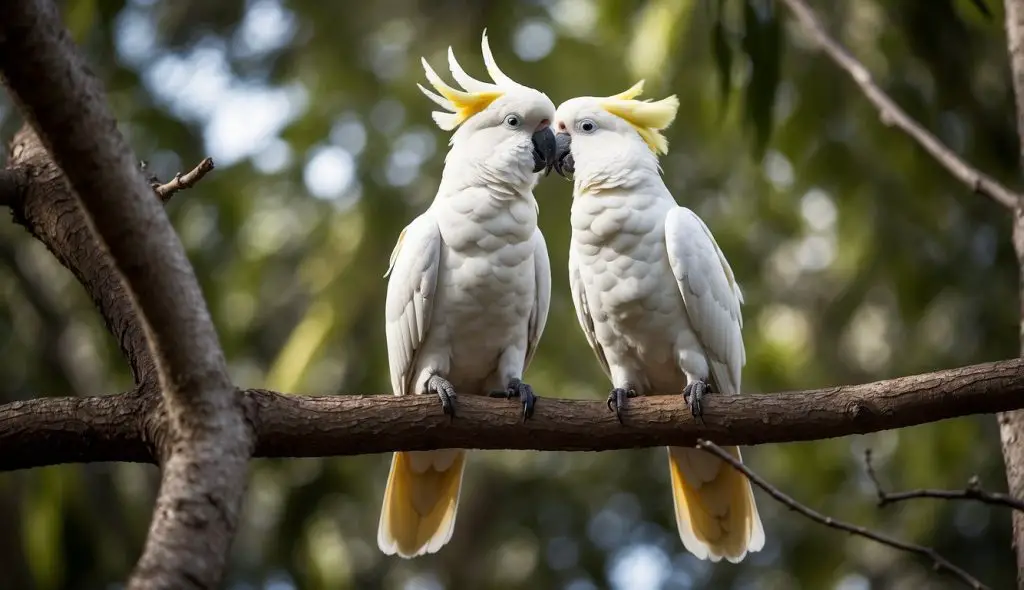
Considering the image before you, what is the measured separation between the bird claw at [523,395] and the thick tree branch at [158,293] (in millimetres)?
715

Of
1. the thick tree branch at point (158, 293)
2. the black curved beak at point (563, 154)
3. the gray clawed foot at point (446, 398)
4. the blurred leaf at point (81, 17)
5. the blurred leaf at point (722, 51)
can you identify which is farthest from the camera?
the blurred leaf at point (81, 17)

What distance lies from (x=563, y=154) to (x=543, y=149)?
0.22 feet

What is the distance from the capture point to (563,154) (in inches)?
120

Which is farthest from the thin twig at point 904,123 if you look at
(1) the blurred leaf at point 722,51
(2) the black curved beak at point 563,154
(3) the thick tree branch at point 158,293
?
(3) the thick tree branch at point 158,293

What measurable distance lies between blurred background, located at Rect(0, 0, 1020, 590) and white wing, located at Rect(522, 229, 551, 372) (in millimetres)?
698

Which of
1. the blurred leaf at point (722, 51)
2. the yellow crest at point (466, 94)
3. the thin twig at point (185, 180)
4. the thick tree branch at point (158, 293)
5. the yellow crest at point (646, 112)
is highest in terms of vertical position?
the blurred leaf at point (722, 51)

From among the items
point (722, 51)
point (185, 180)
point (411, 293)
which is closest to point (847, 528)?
point (411, 293)

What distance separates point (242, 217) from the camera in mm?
5566

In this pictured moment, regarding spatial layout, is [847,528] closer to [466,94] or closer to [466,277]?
[466,277]

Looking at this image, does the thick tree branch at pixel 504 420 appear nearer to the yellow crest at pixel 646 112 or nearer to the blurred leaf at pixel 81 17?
the yellow crest at pixel 646 112

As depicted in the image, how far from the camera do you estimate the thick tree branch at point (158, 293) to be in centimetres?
152

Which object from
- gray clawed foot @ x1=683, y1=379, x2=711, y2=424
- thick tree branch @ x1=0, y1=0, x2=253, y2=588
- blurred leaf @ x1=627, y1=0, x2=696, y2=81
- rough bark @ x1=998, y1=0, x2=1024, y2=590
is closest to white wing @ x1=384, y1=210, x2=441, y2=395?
gray clawed foot @ x1=683, y1=379, x2=711, y2=424

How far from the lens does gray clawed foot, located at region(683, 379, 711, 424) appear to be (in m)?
2.46

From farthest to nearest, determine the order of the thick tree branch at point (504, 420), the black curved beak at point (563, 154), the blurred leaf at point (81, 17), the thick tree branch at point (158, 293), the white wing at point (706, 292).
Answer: the blurred leaf at point (81, 17) < the black curved beak at point (563, 154) < the white wing at point (706, 292) < the thick tree branch at point (504, 420) < the thick tree branch at point (158, 293)
